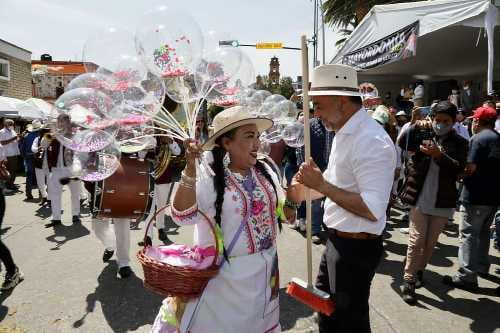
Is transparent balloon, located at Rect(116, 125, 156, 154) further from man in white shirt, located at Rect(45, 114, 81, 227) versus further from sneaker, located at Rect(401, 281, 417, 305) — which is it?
man in white shirt, located at Rect(45, 114, 81, 227)

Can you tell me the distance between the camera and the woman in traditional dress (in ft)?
6.93

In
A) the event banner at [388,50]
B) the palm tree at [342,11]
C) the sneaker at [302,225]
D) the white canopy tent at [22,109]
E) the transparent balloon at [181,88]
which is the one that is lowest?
the sneaker at [302,225]

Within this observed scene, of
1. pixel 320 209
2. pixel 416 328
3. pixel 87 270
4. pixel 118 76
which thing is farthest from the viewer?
pixel 320 209

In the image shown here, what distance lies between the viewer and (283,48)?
22359 mm

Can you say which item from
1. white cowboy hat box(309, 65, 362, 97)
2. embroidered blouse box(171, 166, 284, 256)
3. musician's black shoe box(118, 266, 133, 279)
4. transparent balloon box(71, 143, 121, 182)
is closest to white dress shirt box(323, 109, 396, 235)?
white cowboy hat box(309, 65, 362, 97)

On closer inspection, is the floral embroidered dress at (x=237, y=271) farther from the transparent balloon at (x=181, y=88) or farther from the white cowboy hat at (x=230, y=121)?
the transparent balloon at (x=181, y=88)

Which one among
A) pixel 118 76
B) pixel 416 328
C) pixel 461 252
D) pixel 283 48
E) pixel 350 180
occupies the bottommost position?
pixel 416 328

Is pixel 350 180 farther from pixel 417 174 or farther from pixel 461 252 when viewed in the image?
pixel 461 252

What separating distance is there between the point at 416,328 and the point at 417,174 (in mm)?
1501

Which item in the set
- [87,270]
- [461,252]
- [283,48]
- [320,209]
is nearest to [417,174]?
[461,252]

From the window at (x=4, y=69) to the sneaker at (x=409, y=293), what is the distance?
70.6 feet

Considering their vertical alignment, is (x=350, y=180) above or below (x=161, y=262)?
above

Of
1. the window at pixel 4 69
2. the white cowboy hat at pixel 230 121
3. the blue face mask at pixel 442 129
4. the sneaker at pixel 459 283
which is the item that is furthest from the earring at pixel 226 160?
the window at pixel 4 69

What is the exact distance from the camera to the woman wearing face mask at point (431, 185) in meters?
3.76
